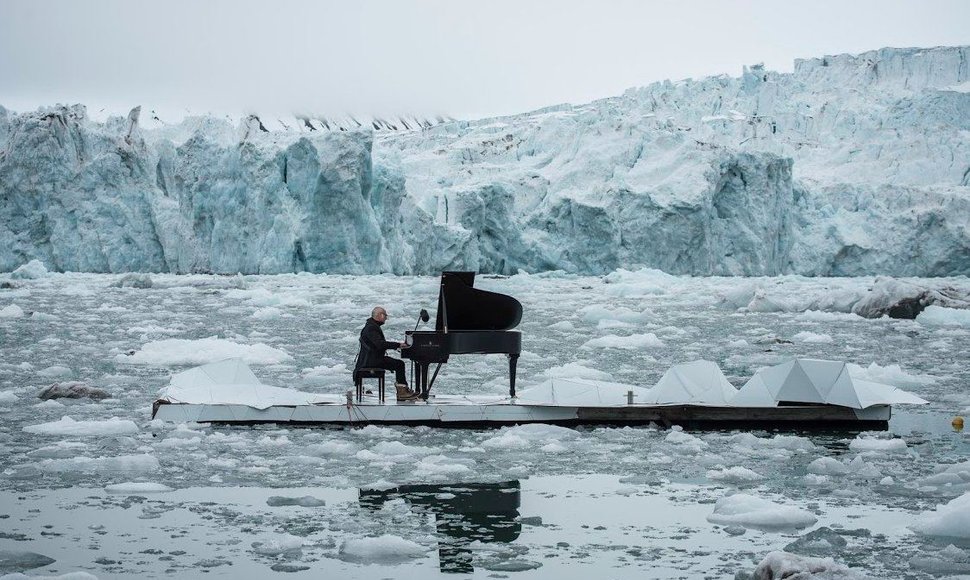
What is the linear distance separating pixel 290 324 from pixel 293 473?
665 inches

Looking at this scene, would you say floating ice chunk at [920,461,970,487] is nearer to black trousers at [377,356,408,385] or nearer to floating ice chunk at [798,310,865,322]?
black trousers at [377,356,408,385]

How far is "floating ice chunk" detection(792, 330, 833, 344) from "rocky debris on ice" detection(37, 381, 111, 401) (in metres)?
13.4

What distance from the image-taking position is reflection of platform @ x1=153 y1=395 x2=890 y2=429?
9727 mm

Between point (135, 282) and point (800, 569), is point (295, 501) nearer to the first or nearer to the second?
point (800, 569)

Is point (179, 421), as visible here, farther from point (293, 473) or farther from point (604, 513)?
point (604, 513)

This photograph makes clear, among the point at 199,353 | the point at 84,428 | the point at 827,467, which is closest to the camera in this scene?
the point at 827,467

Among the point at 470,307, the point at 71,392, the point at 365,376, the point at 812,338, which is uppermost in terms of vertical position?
the point at 470,307

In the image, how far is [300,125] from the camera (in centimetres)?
6831

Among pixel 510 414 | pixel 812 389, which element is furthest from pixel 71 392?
pixel 812 389

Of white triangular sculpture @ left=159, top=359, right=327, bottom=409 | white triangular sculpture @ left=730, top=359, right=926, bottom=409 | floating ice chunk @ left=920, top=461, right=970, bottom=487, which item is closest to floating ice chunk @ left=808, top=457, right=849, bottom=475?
floating ice chunk @ left=920, top=461, right=970, bottom=487

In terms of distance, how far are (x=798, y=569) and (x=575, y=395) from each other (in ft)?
18.4

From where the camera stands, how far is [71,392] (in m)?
11.3

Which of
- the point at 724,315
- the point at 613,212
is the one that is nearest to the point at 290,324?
the point at 724,315

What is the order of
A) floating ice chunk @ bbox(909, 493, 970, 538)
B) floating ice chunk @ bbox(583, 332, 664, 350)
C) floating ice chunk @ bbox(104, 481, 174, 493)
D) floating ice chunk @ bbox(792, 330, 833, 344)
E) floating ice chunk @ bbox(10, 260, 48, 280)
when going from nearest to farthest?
floating ice chunk @ bbox(909, 493, 970, 538) → floating ice chunk @ bbox(104, 481, 174, 493) → floating ice chunk @ bbox(583, 332, 664, 350) → floating ice chunk @ bbox(792, 330, 833, 344) → floating ice chunk @ bbox(10, 260, 48, 280)
